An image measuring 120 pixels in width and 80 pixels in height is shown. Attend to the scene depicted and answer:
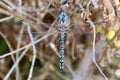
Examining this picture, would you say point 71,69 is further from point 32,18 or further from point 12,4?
point 12,4

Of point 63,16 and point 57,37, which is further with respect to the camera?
point 57,37

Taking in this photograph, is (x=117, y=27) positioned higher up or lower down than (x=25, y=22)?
lower down

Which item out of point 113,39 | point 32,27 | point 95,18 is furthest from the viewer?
point 32,27

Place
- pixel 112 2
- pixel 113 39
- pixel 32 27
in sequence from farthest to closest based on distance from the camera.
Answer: pixel 32 27, pixel 113 39, pixel 112 2

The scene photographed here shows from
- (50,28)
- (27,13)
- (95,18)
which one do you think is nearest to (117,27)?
(95,18)

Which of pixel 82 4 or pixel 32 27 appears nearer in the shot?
pixel 82 4

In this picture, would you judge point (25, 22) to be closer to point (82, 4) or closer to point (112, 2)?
point (82, 4)
